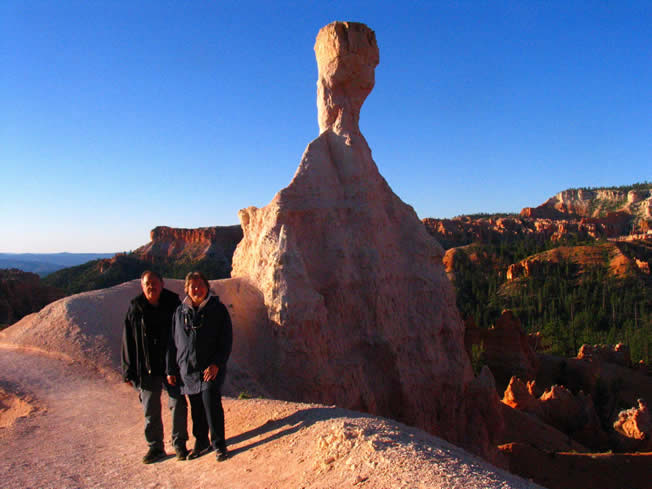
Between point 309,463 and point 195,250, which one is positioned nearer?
point 309,463

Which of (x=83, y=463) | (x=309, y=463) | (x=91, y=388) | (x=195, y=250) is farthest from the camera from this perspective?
(x=195, y=250)

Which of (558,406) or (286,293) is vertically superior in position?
(286,293)

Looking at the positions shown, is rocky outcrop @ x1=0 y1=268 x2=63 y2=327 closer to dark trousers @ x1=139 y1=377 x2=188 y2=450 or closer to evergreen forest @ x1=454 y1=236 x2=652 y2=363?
dark trousers @ x1=139 y1=377 x2=188 y2=450

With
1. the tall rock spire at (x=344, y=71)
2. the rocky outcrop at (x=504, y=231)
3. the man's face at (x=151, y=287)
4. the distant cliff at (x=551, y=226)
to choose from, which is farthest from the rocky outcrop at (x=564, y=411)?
the rocky outcrop at (x=504, y=231)

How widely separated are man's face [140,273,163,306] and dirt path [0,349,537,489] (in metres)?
1.59

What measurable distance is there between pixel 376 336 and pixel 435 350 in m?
1.58

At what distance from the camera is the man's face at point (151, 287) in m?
4.96

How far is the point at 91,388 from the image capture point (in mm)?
7000

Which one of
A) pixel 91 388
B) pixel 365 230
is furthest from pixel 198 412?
pixel 365 230

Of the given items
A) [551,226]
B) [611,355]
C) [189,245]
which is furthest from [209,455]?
[551,226]

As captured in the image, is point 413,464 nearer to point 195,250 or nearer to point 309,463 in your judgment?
point 309,463

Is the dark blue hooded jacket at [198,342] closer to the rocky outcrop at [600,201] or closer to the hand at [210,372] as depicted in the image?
the hand at [210,372]

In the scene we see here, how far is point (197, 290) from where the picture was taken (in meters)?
4.83

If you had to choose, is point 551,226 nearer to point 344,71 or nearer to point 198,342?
point 344,71
